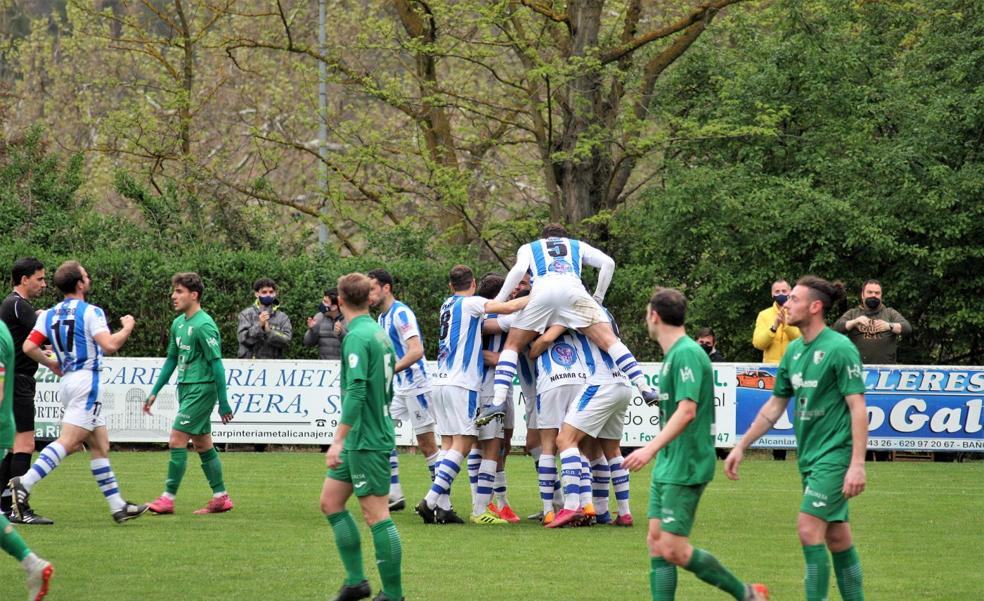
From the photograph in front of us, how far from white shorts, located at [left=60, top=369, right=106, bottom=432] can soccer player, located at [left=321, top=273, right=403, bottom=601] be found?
3.87 metres

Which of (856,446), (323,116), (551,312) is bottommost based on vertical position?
(856,446)

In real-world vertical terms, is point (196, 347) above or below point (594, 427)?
above

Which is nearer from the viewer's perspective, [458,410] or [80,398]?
[80,398]

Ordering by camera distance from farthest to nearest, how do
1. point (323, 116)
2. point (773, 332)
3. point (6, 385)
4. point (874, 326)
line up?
point (323, 116), point (874, 326), point (773, 332), point (6, 385)

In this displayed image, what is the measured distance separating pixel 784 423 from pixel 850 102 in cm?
670

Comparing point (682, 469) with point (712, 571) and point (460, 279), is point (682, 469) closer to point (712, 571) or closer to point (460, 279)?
point (712, 571)

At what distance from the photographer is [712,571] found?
6.86 m

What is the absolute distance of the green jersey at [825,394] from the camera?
702cm

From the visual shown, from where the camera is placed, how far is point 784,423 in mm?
18484

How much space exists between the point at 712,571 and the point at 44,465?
6.13 meters

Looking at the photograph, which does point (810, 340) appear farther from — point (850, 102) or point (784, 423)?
point (850, 102)

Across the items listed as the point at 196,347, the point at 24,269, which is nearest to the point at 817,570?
the point at 196,347

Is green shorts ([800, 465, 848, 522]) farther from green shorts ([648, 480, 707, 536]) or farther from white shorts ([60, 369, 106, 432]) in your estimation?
white shorts ([60, 369, 106, 432])

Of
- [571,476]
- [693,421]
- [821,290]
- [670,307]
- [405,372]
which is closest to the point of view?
[693,421]
